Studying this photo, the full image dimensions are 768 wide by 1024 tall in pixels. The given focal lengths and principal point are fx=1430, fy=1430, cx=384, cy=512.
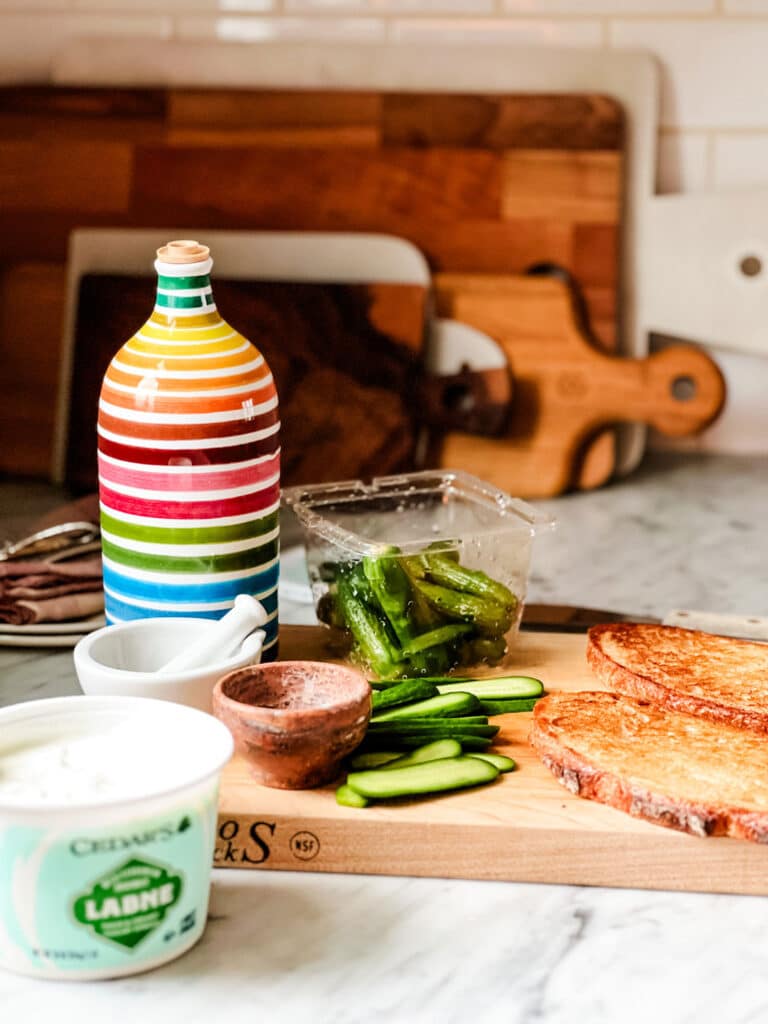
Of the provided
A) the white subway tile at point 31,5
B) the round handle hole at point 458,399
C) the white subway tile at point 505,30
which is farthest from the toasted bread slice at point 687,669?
the white subway tile at point 31,5

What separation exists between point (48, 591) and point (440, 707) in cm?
52

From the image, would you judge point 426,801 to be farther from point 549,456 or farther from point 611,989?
point 549,456

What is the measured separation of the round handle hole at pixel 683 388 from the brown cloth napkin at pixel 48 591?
3.26 feet

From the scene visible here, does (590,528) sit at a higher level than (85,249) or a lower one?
lower

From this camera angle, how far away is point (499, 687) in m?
1.27

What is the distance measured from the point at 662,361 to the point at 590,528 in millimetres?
299

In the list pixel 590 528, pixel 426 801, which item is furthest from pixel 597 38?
pixel 426 801

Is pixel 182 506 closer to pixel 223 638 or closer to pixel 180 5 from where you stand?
pixel 223 638

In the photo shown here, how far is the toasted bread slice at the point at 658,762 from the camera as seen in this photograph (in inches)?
40.0

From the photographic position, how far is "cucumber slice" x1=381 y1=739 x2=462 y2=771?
1117mm

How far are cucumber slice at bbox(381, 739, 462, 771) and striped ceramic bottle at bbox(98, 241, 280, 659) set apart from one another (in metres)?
0.24

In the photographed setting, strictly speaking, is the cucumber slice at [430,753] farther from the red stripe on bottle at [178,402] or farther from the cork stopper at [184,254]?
the cork stopper at [184,254]

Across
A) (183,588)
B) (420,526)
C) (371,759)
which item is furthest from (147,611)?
(420,526)

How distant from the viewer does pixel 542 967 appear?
936mm
